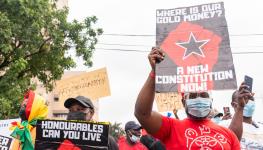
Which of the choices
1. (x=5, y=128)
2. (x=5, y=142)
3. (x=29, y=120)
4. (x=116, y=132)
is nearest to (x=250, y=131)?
(x=29, y=120)

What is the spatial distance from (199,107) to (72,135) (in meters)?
1.10

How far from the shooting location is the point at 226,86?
3564 millimetres

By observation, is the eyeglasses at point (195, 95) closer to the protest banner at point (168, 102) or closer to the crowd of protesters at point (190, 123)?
the crowd of protesters at point (190, 123)

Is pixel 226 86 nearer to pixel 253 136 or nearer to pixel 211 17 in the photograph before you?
pixel 211 17

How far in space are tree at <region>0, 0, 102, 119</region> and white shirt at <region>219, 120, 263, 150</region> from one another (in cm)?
978

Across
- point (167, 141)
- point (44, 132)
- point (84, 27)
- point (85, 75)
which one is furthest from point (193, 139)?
point (84, 27)

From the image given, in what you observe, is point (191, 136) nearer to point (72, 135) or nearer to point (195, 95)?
point (195, 95)

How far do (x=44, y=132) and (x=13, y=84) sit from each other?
11195mm

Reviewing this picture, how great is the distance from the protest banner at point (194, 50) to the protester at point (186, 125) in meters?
0.12

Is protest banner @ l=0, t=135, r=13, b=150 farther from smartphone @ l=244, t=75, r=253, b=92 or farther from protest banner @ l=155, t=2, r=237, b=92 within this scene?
smartphone @ l=244, t=75, r=253, b=92

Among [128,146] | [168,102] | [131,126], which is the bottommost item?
[128,146]

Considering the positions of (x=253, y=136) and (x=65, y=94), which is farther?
(x=65, y=94)

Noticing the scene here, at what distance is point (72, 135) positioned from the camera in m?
4.03

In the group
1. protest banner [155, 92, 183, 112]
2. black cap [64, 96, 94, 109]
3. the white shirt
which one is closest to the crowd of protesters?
black cap [64, 96, 94, 109]
